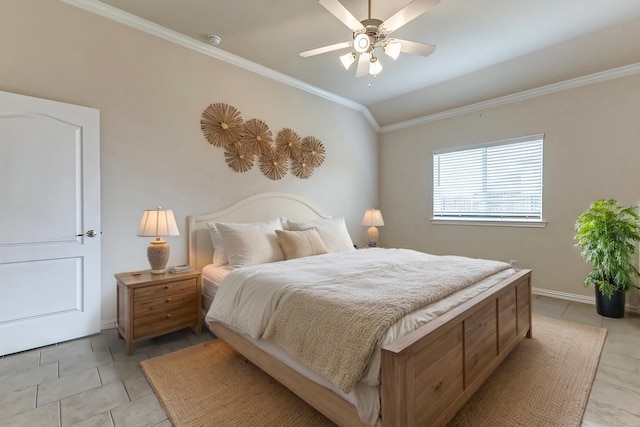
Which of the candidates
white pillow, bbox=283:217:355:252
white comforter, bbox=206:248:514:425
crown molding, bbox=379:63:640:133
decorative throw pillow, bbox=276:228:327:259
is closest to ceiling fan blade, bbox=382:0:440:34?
white comforter, bbox=206:248:514:425

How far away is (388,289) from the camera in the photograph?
6.00ft

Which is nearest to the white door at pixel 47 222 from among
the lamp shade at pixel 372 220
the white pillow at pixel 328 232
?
the white pillow at pixel 328 232

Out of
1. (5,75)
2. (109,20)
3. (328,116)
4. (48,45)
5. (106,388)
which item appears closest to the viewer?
(106,388)

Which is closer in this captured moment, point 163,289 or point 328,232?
point 163,289

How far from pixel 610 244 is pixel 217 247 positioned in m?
3.92

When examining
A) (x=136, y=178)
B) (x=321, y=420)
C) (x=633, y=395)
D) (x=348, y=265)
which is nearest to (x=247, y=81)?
(x=136, y=178)

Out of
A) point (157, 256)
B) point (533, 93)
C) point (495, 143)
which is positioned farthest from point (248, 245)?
point (533, 93)

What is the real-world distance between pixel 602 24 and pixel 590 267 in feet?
8.36

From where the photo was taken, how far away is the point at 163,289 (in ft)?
8.39

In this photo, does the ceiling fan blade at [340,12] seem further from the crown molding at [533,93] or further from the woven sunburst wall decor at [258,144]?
the crown molding at [533,93]

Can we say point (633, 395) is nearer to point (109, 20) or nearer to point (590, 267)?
point (590, 267)

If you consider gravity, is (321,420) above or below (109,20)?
below

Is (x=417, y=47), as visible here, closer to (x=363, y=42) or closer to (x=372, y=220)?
(x=363, y=42)

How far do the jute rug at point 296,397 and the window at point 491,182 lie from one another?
196cm
